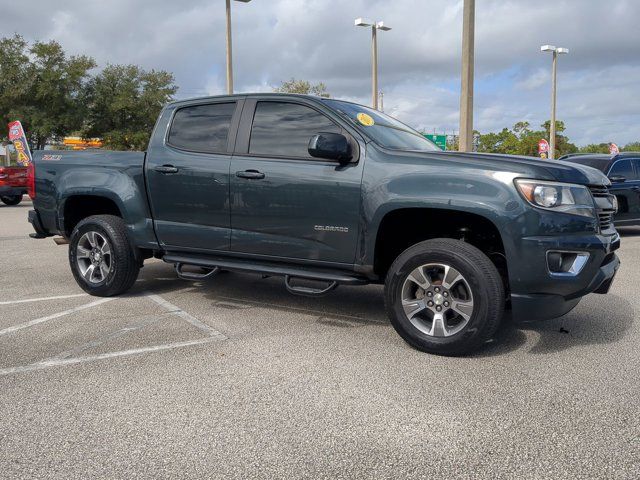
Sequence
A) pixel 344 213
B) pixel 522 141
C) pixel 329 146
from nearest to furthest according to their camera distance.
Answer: pixel 329 146
pixel 344 213
pixel 522 141

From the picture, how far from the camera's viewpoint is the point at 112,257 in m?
5.95

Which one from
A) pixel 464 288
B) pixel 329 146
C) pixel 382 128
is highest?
pixel 382 128

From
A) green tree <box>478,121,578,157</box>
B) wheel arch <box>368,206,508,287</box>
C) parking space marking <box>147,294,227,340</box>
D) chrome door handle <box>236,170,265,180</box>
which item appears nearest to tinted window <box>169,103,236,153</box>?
chrome door handle <box>236,170,265,180</box>

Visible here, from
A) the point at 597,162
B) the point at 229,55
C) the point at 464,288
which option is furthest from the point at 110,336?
the point at 229,55

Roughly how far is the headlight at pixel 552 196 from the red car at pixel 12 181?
20368 millimetres

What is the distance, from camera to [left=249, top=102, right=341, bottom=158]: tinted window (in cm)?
499

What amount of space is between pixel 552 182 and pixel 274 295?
3166 millimetres

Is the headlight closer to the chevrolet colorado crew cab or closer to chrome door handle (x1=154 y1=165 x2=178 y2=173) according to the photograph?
the chevrolet colorado crew cab

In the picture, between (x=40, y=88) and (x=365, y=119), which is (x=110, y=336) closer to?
(x=365, y=119)

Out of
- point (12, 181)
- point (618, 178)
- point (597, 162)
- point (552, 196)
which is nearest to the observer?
point (552, 196)

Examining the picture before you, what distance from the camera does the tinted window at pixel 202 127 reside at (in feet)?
17.9

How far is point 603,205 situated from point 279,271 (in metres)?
2.49

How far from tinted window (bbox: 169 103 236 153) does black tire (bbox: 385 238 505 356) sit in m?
2.00

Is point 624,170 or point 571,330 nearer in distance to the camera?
point 571,330
